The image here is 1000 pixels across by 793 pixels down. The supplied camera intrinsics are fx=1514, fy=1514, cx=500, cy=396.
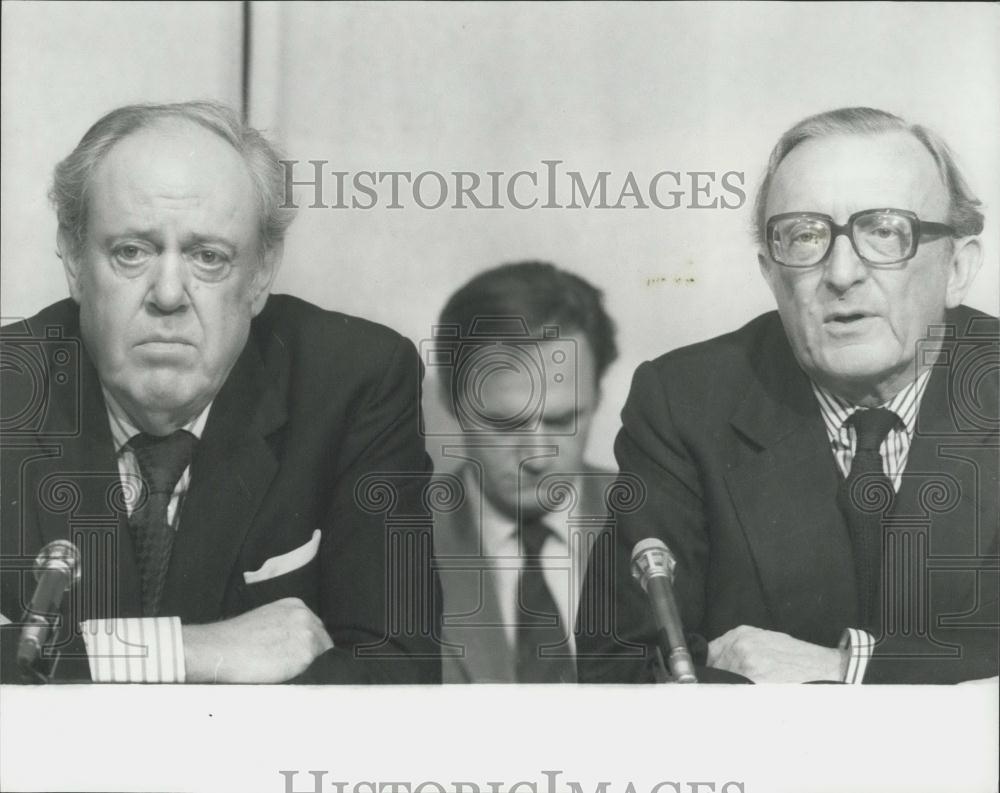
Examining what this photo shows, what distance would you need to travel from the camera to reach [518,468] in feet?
12.8

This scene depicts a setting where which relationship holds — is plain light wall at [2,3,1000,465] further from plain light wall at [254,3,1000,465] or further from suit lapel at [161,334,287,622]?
suit lapel at [161,334,287,622]

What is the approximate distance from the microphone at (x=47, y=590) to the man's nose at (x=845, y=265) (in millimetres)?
2071

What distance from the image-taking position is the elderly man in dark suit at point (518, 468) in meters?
3.88

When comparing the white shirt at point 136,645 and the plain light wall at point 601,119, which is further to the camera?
→ the plain light wall at point 601,119

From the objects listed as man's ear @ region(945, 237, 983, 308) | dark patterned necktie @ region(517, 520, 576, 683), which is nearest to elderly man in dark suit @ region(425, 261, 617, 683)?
dark patterned necktie @ region(517, 520, 576, 683)

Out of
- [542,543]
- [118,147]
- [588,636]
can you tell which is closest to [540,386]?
[542,543]

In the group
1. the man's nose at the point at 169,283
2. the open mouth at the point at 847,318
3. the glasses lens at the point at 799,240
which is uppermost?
the glasses lens at the point at 799,240

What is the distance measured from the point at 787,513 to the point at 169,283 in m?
1.68

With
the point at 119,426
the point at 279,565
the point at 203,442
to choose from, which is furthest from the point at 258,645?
the point at 119,426

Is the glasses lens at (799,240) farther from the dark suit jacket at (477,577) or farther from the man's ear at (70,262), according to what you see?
the man's ear at (70,262)

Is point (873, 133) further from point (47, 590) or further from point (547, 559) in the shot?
point (47, 590)

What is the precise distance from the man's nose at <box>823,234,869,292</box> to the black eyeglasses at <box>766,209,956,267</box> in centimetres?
1

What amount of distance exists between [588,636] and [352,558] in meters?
0.63

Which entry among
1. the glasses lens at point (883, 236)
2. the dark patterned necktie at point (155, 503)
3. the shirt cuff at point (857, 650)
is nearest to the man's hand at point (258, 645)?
the dark patterned necktie at point (155, 503)
